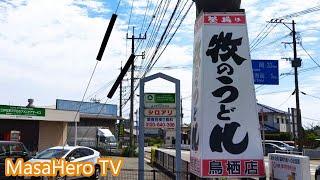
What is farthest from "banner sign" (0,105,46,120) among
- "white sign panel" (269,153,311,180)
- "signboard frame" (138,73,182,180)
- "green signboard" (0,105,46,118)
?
"white sign panel" (269,153,311,180)

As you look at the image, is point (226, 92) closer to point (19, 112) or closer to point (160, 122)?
point (160, 122)

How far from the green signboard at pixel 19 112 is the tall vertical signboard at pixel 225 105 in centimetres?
3102

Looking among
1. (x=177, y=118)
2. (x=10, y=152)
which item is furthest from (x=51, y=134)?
(x=177, y=118)

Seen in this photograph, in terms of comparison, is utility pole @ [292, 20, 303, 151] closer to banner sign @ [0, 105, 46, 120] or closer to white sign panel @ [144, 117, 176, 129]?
banner sign @ [0, 105, 46, 120]

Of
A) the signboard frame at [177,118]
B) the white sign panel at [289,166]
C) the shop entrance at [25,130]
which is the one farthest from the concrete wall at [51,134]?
the white sign panel at [289,166]

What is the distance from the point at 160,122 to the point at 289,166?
6090 mm

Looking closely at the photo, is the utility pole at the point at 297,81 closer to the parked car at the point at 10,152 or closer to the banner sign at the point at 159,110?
→ the parked car at the point at 10,152

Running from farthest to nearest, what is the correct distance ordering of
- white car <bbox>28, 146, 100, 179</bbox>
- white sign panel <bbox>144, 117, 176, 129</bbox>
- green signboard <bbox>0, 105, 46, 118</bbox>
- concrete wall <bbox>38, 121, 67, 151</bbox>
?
concrete wall <bbox>38, 121, 67, 151</bbox> → green signboard <bbox>0, 105, 46, 118</bbox> → white car <bbox>28, 146, 100, 179</bbox> → white sign panel <bbox>144, 117, 176, 129</bbox>

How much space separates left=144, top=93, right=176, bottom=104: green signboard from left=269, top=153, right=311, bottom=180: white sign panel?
201 inches

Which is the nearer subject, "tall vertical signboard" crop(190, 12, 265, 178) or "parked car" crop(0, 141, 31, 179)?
"tall vertical signboard" crop(190, 12, 265, 178)

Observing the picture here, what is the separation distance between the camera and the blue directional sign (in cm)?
2042

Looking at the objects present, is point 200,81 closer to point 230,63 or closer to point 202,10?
point 230,63

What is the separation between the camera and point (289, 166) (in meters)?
8.28

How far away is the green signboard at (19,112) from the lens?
3791 cm
